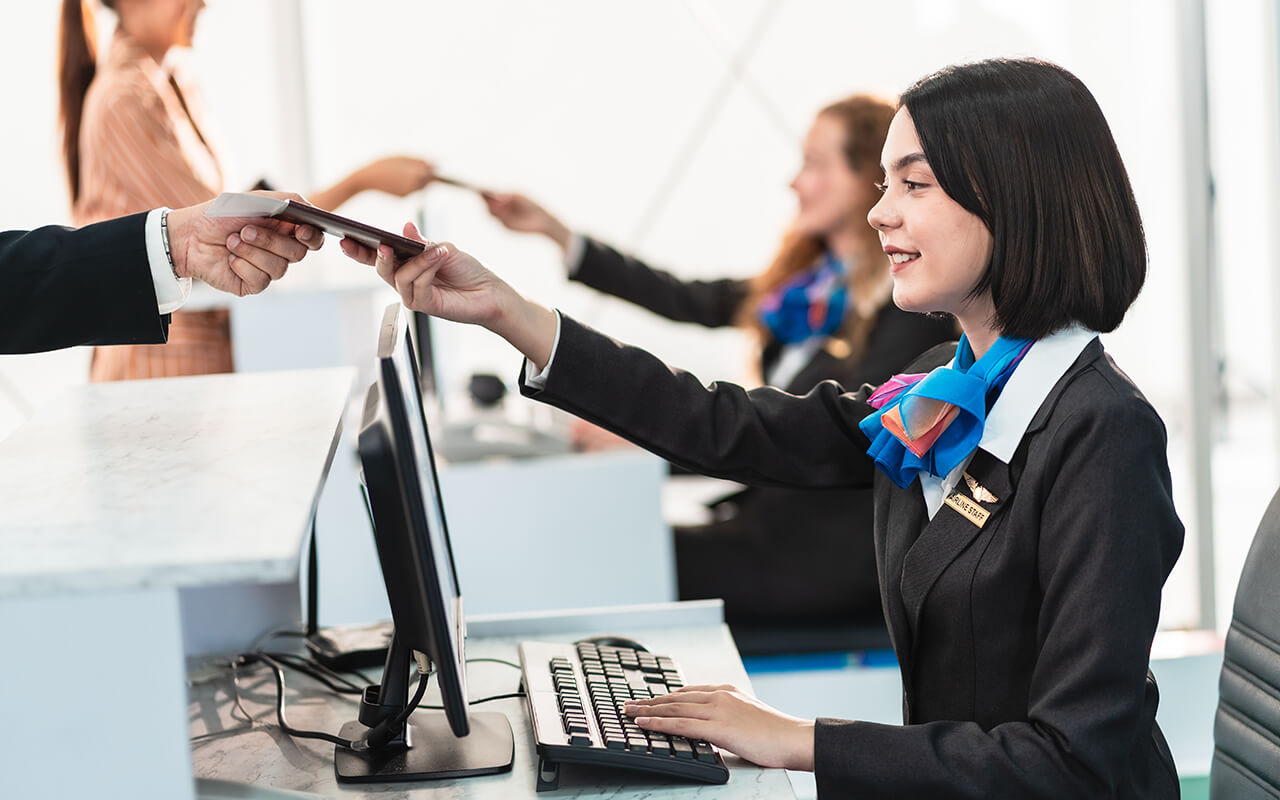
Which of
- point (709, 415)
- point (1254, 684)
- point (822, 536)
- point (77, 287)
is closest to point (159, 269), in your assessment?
point (77, 287)

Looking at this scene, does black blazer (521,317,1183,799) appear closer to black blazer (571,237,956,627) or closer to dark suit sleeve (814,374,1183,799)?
dark suit sleeve (814,374,1183,799)

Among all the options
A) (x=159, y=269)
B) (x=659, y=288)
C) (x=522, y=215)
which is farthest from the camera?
(x=659, y=288)

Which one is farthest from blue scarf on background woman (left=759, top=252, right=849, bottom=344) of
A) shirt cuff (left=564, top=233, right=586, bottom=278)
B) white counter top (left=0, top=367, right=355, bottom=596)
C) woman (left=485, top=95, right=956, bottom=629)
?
white counter top (left=0, top=367, right=355, bottom=596)

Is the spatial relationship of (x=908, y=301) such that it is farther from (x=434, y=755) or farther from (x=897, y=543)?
(x=434, y=755)

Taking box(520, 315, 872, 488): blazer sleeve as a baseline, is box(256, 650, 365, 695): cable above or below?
below

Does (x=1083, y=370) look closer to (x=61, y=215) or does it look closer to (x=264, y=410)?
(x=264, y=410)

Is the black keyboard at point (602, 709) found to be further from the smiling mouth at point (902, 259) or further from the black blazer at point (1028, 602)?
the smiling mouth at point (902, 259)

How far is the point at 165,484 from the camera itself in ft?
2.63

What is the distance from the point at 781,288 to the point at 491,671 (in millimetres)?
1577

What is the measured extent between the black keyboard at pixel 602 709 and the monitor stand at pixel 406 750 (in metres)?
0.04

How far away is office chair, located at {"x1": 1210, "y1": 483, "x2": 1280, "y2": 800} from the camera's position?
1.03 m

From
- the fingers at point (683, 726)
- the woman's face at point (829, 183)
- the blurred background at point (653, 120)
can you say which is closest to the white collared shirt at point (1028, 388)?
the fingers at point (683, 726)

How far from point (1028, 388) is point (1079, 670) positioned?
0.81ft

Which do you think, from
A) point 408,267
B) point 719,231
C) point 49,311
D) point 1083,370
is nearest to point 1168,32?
point 719,231
